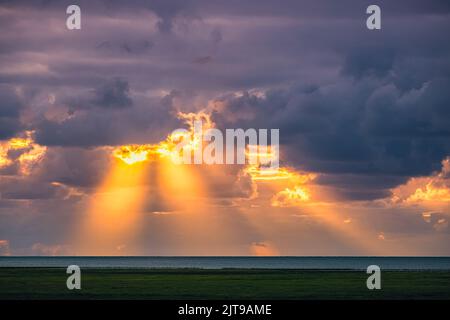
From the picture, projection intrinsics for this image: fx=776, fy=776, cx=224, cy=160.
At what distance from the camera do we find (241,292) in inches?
2928

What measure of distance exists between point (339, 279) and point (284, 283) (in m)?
9.82
